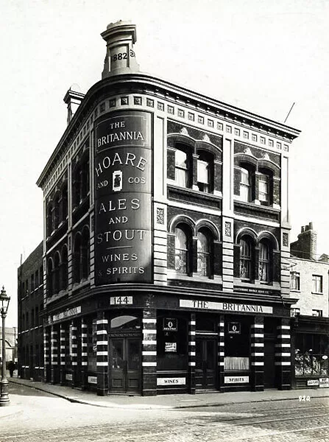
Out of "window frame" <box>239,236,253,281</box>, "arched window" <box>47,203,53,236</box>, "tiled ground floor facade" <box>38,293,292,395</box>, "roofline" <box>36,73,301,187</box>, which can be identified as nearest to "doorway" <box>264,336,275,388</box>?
"tiled ground floor facade" <box>38,293,292,395</box>

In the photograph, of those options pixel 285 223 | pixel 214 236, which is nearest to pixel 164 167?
pixel 214 236

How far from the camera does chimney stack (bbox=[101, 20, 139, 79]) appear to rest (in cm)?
2419

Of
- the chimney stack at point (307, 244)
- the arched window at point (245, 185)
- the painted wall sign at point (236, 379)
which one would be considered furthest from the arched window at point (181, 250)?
the chimney stack at point (307, 244)

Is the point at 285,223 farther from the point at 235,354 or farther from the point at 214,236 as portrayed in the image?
the point at 235,354

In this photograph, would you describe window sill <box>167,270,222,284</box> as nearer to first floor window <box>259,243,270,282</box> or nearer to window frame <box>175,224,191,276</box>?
window frame <box>175,224,191,276</box>

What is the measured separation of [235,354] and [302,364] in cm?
422

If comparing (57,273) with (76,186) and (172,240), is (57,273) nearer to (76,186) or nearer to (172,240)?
(76,186)

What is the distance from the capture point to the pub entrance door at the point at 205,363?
24.0m

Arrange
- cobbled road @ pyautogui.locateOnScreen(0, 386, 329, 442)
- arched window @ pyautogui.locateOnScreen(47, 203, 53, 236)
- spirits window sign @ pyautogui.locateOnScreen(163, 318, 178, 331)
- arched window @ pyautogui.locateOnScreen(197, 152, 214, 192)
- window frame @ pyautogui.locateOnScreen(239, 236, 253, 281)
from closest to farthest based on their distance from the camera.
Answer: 1. cobbled road @ pyautogui.locateOnScreen(0, 386, 329, 442)
2. spirits window sign @ pyautogui.locateOnScreen(163, 318, 178, 331)
3. arched window @ pyautogui.locateOnScreen(197, 152, 214, 192)
4. window frame @ pyautogui.locateOnScreen(239, 236, 253, 281)
5. arched window @ pyautogui.locateOnScreen(47, 203, 53, 236)

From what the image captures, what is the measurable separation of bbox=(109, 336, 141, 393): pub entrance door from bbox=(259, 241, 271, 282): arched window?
799 centimetres

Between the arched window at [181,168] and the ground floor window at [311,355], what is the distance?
32.0 ft

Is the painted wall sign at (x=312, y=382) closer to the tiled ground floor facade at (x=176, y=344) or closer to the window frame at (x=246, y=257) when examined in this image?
the tiled ground floor facade at (x=176, y=344)

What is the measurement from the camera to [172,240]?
77.8 ft

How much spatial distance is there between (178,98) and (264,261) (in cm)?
906
